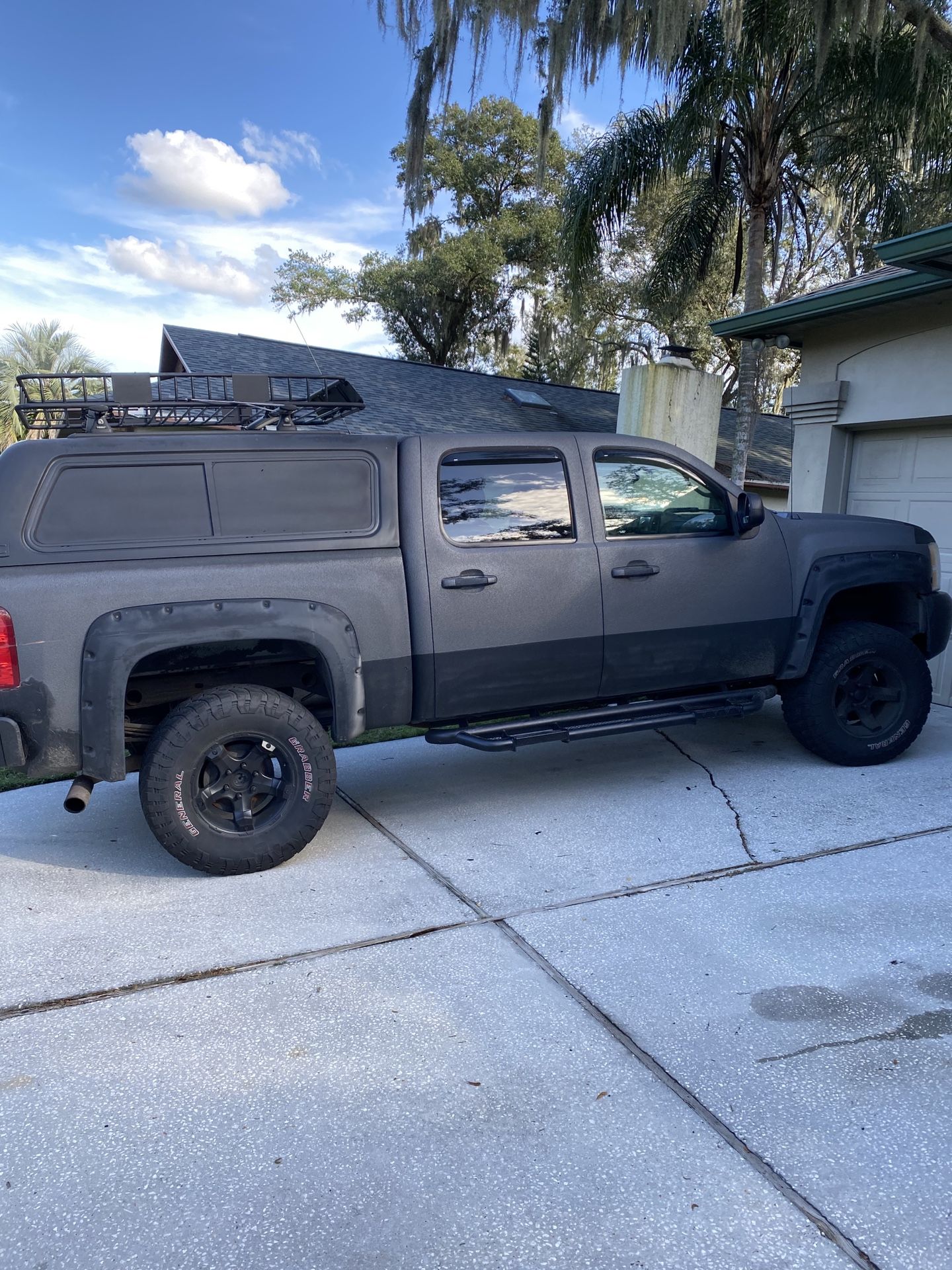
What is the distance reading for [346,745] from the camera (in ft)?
21.6

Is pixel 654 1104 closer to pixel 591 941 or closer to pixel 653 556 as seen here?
pixel 591 941

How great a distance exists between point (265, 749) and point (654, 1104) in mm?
2310

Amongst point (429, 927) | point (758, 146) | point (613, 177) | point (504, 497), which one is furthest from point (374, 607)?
point (758, 146)

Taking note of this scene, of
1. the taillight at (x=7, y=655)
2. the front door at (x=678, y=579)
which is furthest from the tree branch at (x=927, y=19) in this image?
the taillight at (x=7, y=655)

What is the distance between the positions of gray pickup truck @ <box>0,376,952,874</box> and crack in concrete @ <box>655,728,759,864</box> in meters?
0.48

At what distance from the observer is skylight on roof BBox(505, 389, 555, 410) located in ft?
56.3

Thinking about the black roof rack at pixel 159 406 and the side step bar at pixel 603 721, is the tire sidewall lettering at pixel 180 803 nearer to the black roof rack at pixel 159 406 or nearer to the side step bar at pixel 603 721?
the side step bar at pixel 603 721

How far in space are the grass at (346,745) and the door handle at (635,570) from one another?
5.52ft

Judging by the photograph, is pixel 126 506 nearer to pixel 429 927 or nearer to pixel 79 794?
pixel 79 794

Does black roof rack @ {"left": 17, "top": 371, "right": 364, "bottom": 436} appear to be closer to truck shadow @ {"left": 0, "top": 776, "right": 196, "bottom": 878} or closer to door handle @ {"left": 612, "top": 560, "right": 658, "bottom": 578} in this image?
door handle @ {"left": 612, "top": 560, "right": 658, "bottom": 578}

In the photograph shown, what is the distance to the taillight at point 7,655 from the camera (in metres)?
3.80

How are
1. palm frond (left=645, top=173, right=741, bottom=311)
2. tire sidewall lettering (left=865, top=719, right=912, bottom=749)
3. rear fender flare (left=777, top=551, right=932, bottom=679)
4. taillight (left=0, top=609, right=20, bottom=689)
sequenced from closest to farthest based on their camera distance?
taillight (left=0, top=609, right=20, bottom=689) → rear fender flare (left=777, top=551, right=932, bottom=679) → tire sidewall lettering (left=865, top=719, right=912, bottom=749) → palm frond (left=645, top=173, right=741, bottom=311)

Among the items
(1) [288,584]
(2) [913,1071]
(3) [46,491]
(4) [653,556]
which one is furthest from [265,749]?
(2) [913,1071]

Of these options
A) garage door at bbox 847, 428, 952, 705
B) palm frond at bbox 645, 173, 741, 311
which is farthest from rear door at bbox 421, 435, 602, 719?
palm frond at bbox 645, 173, 741, 311
